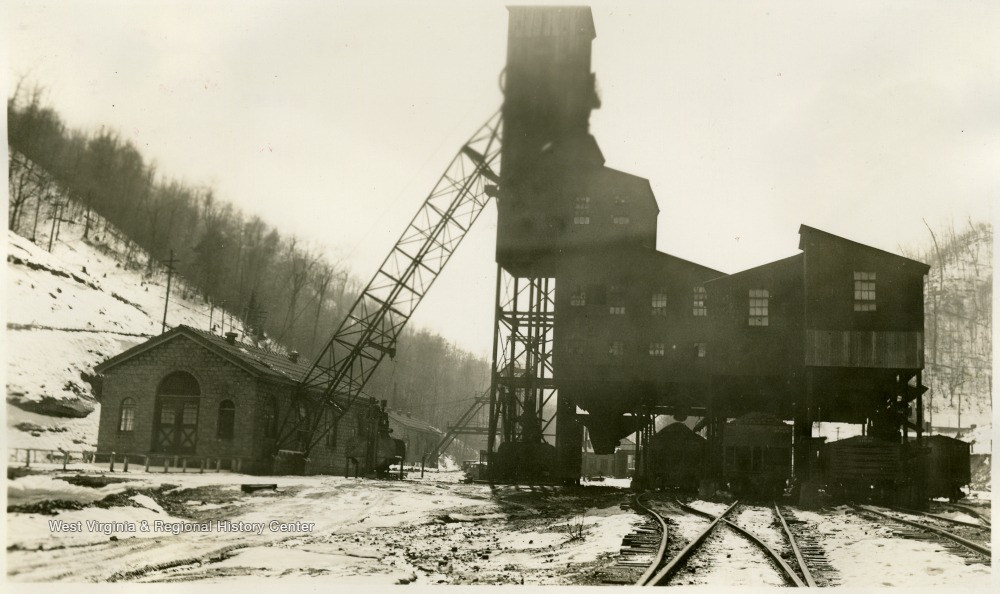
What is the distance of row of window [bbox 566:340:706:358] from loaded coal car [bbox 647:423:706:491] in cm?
268

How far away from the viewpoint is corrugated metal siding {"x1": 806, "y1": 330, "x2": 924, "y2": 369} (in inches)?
774

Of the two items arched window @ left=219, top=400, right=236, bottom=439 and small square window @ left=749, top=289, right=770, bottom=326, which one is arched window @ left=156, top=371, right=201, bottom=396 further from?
small square window @ left=749, top=289, right=770, bottom=326

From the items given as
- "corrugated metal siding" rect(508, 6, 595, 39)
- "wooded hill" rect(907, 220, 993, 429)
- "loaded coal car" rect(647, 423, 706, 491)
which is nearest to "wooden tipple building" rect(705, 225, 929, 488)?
"wooded hill" rect(907, 220, 993, 429)

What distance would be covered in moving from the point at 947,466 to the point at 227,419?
71.4 feet

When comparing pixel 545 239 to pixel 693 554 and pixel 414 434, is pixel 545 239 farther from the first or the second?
pixel 414 434

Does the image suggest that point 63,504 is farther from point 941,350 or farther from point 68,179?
point 941,350

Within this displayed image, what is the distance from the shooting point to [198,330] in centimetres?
2092

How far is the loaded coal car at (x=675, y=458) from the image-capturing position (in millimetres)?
26609

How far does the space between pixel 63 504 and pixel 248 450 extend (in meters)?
10.7

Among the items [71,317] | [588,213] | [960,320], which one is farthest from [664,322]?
[71,317]

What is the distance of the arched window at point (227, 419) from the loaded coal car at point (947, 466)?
20746mm

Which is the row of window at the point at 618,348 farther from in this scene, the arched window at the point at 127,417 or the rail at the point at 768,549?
the arched window at the point at 127,417

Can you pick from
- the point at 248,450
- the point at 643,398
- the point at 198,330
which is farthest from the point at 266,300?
the point at 643,398

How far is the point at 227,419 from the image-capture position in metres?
21.7
